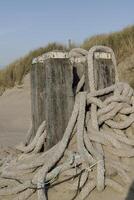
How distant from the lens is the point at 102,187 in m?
3.84

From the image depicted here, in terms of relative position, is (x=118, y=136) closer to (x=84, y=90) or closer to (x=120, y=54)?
(x=84, y=90)

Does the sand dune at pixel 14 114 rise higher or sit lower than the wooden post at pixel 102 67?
lower

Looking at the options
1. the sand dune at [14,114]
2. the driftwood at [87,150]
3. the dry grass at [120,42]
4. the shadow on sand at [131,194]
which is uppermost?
the dry grass at [120,42]

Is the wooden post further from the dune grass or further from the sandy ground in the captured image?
the dune grass

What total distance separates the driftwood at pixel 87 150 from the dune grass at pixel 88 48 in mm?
8646

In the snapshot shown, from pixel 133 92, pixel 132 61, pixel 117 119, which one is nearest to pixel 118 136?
pixel 117 119

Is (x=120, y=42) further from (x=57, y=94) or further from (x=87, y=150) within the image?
(x=87, y=150)

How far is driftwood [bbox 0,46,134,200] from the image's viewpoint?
386 cm

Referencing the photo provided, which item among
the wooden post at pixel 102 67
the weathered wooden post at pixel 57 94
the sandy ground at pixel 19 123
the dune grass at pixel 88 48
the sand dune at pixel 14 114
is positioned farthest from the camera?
the dune grass at pixel 88 48

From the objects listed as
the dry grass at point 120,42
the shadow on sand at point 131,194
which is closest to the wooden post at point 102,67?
the shadow on sand at point 131,194

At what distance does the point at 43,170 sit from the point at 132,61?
923 centimetres

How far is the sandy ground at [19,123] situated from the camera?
3812 mm

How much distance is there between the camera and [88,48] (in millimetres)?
14398

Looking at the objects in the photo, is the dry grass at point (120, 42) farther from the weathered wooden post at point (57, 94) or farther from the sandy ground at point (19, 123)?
the weathered wooden post at point (57, 94)
